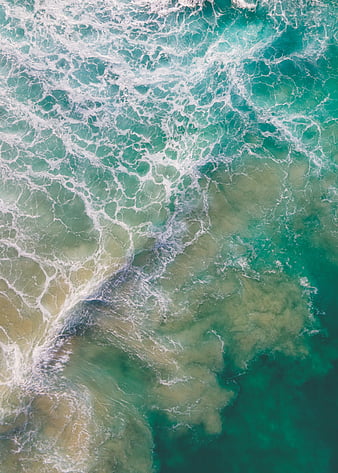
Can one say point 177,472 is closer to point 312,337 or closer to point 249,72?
point 312,337

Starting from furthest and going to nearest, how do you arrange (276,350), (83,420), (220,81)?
(220,81), (276,350), (83,420)

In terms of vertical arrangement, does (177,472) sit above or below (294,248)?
below

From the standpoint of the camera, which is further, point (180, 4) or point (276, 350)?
point (180, 4)

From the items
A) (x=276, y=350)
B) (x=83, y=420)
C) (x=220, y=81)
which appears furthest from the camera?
(x=220, y=81)

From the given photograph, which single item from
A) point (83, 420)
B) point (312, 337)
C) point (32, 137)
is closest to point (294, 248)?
point (312, 337)

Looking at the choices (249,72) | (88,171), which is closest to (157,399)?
(88,171)

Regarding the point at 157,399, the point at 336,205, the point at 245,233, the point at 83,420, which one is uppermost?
the point at 336,205
